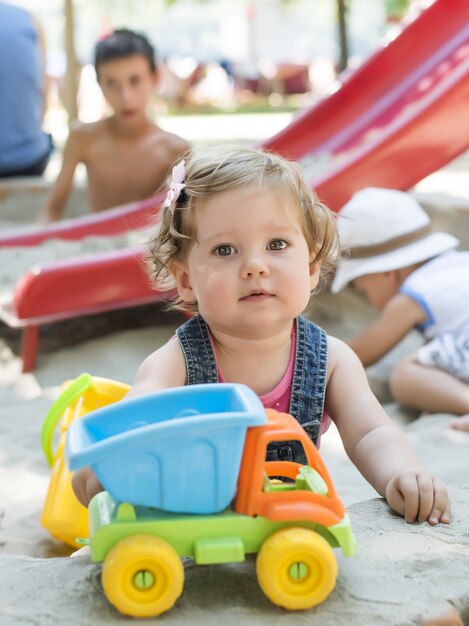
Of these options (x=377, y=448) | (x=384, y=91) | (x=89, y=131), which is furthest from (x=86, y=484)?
(x=384, y=91)

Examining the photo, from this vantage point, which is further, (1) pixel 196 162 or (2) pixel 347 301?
(2) pixel 347 301

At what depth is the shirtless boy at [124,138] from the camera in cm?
459

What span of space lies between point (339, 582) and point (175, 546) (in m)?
0.27

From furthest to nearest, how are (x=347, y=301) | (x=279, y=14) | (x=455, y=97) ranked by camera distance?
(x=279, y=14)
(x=347, y=301)
(x=455, y=97)

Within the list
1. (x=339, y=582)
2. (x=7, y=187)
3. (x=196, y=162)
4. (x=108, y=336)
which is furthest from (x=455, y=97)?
(x=7, y=187)

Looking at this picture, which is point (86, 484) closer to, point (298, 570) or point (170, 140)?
point (298, 570)

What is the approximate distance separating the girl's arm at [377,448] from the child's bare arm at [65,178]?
10.4 ft

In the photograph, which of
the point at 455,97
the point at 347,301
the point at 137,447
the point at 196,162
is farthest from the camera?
the point at 347,301

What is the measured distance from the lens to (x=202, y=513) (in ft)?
4.45

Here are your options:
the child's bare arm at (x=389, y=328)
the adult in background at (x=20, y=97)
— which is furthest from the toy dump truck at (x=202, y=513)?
the adult in background at (x=20, y=97)

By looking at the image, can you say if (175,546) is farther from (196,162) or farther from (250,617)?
(196,162)

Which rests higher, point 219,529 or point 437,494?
point 219,529

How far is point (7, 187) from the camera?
5.70 m

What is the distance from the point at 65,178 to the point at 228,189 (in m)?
3.41
